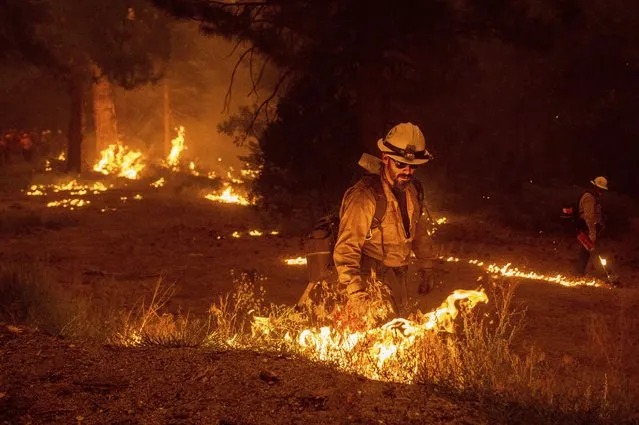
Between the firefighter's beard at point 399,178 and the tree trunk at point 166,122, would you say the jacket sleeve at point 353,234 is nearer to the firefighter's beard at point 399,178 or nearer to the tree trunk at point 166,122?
the firefighter's beard at point 399,178

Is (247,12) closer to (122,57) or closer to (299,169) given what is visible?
(299,169)

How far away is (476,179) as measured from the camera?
938 inches

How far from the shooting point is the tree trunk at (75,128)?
3011 cm

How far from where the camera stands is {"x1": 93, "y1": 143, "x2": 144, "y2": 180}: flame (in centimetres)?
3153

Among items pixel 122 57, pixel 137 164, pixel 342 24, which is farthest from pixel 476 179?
pixel 137 164

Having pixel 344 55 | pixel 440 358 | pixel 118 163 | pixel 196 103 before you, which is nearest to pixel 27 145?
pixel 118 163

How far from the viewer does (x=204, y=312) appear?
8555mm

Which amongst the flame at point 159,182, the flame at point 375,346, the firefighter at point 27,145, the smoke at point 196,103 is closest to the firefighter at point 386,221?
the flame at point 375,346

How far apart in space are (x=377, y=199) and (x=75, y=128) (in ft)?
91.9

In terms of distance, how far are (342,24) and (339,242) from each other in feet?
31.6

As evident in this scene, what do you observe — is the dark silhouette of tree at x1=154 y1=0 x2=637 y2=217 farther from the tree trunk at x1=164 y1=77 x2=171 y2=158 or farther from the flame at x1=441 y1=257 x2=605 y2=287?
the tree trunk at x1=164 y1=77 x2=171 y2=158

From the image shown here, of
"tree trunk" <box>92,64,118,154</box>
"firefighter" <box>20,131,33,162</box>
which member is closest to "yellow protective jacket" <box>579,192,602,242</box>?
"tree trunk" <box>92,64,118,154</box>

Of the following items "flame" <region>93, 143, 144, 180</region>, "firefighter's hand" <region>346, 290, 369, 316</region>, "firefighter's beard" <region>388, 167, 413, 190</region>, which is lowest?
"firefighter's hand" <region>346, 290, 369, 316</region>

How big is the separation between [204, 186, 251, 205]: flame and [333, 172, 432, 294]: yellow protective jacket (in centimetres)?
1867
